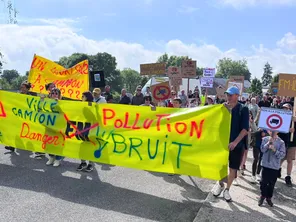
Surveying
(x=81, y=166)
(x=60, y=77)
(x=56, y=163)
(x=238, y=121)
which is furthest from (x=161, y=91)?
(x=238, y=121)

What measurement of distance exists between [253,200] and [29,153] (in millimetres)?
5574

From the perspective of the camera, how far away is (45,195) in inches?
206

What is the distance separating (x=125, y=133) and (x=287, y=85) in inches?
175

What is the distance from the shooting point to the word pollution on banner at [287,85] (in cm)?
759

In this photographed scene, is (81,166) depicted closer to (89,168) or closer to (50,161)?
(89,168)

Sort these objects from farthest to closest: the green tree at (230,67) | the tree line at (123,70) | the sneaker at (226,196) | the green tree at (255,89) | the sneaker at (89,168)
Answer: the green tree at (230,67) → the tree line at (123,70) → the green tree at (255,89) → the sneaker at (89,168) → the sneaker at (226,196)

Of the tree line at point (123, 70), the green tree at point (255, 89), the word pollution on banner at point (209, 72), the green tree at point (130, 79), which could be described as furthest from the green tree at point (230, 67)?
the word pollution on banner at point (209, 72)

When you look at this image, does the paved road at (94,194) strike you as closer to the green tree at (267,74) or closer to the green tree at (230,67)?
the green tree at (230,67)

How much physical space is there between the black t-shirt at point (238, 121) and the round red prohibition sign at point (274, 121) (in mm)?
368

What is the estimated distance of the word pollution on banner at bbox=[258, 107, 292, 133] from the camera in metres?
4.93

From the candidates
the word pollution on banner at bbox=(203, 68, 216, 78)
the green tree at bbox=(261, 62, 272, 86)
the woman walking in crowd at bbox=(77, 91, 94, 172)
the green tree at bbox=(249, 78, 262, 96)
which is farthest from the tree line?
the woman walking in crowd at bbox=(77, 91, 94, 172)

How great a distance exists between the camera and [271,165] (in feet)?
16.5

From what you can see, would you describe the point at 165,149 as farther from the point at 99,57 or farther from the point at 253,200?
the point at 99,57

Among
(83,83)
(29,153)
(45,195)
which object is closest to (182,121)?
(45,195)
